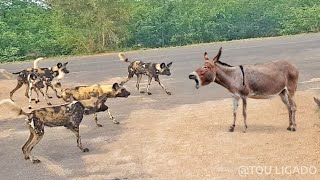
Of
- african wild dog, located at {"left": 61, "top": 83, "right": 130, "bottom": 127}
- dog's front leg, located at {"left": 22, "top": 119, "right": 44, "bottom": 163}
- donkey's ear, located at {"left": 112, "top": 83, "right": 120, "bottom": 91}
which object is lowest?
dog's front leg, located at {"left": 22, "top": 119, "right": 44, "bottom": 163}

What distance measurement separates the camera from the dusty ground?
9.19m

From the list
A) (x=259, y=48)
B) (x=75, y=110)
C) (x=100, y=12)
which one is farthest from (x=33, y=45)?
(x=75, y=110)

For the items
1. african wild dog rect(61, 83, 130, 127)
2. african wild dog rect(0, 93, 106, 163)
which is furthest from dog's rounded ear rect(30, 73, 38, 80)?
african wild dog rect(0, 93, 106, 163)

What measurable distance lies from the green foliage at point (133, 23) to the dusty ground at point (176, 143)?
18542 millimetres

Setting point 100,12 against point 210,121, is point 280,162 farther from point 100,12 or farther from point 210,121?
point 100,12

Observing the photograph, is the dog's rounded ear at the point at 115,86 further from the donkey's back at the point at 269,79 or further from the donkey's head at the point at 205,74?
the donkey's back at the point at 269,79

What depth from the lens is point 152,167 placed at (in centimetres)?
941

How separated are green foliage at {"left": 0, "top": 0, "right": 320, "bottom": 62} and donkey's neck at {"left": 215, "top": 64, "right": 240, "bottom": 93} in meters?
22.6

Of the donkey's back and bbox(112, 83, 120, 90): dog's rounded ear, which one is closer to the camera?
the donkey's back

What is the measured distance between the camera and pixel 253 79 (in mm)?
11148

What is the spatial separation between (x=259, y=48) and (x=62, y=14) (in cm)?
1442

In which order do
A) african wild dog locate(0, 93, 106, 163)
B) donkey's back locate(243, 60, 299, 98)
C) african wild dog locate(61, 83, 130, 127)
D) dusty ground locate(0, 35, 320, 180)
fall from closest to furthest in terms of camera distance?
dusty ground locate(0, 35, 320, 180) < african wild dog locate(0, 93, 106, 163) < donkey's back locate(243, 60, 299, 98) < african wild dog locate(61, 83, 130, 127)

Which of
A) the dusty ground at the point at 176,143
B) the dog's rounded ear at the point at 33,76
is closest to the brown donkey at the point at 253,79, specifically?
the dusty ground at the point at 176,143

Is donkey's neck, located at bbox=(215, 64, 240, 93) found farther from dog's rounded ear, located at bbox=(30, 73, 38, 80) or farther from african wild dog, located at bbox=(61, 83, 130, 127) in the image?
dog's rounded ear, located at bbox=(30, 73, 38, 80)
